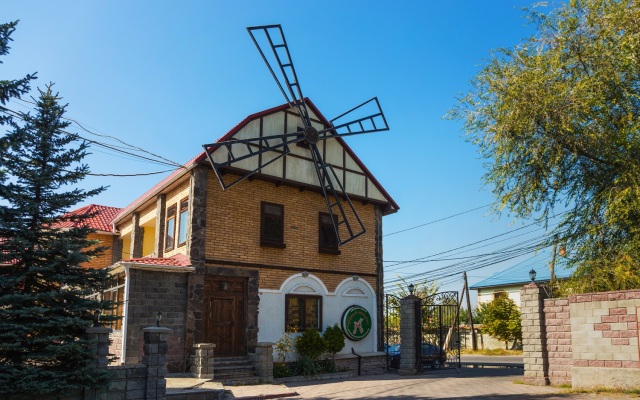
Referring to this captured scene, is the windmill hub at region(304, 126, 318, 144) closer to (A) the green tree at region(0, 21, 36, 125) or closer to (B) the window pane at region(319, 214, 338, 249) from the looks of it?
(B) the window pane at region(319, 214, 338, 249)

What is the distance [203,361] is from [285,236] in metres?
5.06

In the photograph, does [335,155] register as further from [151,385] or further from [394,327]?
[151,385]

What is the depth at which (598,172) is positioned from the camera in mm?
13461

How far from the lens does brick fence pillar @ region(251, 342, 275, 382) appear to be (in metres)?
15.3

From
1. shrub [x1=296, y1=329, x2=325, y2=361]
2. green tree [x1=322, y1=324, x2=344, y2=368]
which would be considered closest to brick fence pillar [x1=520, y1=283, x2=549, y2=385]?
green tree [x1=322, y1=324, x2=344, y2=368]

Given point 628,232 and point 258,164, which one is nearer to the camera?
point 628,232

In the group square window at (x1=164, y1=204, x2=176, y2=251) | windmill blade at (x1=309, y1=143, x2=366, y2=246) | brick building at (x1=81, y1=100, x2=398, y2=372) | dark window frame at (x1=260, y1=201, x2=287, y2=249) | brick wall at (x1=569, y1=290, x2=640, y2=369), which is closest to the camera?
brick wall at (x1=569, y1=290, x2=640, y2=369)

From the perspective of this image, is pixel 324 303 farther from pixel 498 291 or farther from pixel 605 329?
pixel 498 291

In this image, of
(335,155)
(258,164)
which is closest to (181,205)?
(258,164)

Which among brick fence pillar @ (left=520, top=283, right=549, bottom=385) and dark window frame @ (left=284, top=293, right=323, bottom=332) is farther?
dark window frame @ (left=284, top=293, right=323, bottom=332)

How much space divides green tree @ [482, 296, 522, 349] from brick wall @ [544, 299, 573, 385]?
18154 mm

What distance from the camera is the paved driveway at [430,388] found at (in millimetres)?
12520

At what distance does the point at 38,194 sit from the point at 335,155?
37.1ft

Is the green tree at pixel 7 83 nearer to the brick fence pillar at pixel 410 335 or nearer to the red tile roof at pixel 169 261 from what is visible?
the red tile roof at pixel 169 261
